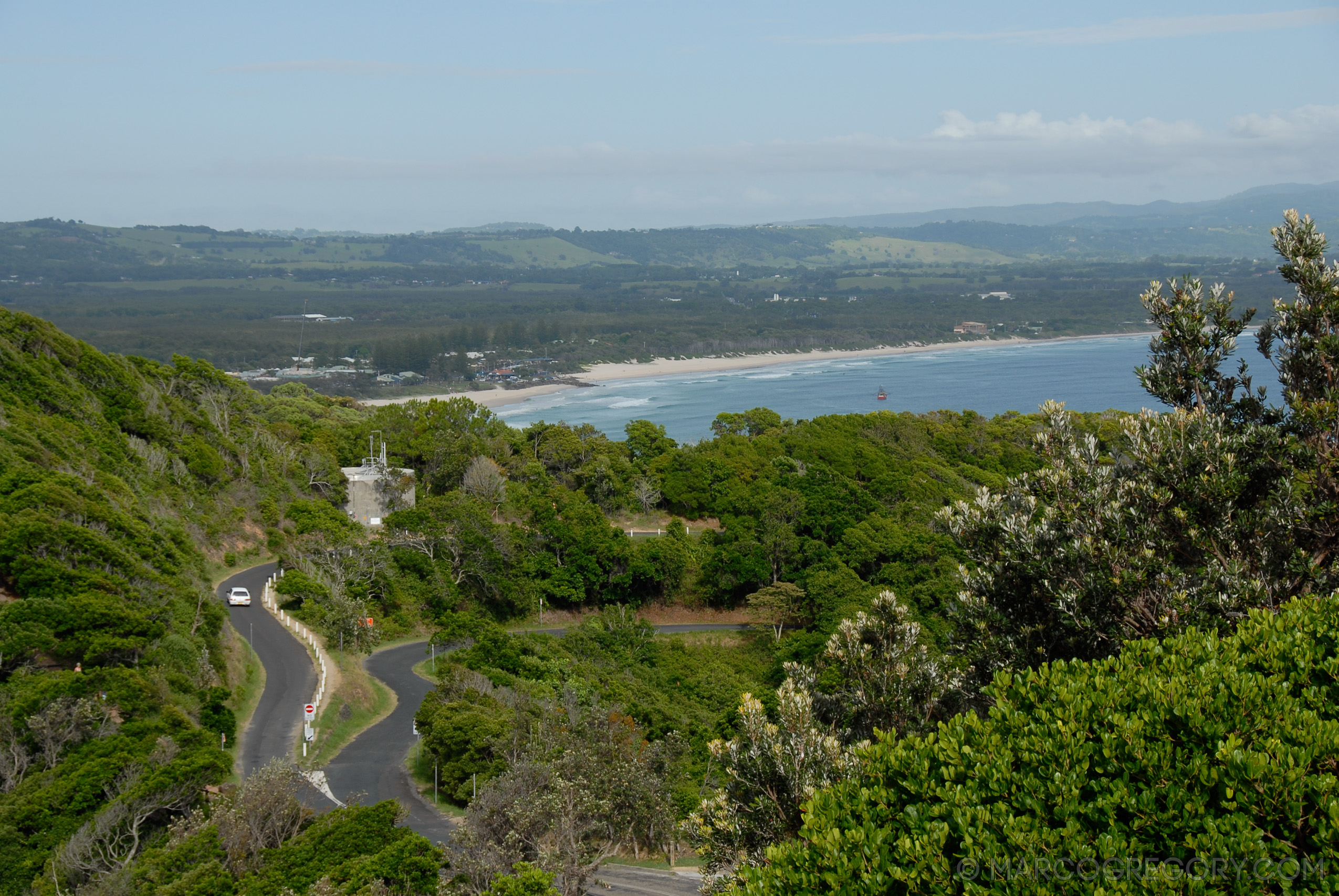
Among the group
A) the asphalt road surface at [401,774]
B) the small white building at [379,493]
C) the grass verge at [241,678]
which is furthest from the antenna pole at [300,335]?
the asphalt road surface at [401,774]

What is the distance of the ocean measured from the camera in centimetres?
8800

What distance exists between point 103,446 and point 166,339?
366 feet

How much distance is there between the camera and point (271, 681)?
87.3 ft

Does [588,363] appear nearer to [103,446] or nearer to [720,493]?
[720,493]

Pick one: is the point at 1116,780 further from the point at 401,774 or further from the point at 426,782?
the point at 401,774

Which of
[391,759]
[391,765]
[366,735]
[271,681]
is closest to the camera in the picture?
[391,765]

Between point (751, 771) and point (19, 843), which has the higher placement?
point (751, 771)

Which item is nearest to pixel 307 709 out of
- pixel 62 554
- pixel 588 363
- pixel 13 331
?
pixel 62 554

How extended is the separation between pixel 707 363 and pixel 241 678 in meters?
113

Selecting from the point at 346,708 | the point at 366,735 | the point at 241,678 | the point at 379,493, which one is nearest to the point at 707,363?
the point at 379,493

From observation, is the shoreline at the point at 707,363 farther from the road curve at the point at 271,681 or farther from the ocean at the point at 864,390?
the road curve at the point at 271,681

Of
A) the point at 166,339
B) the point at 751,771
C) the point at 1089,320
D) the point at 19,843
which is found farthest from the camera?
the point at 1089,320

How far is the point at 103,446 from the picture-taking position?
3625 centimetres

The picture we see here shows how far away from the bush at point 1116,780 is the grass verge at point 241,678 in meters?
17.8
